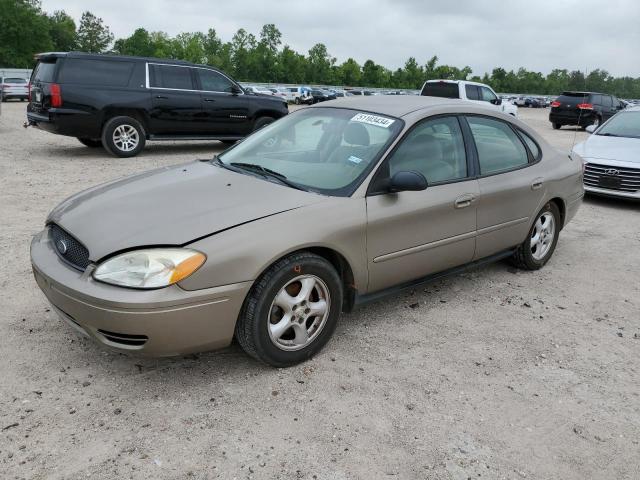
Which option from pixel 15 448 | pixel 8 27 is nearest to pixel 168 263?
pixel 15 448

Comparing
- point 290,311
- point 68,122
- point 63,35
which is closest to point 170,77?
point 68,122

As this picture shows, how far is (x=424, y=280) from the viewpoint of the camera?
3908 mm

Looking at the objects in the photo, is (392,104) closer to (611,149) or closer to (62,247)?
(62,247)

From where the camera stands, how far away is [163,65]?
10742mm

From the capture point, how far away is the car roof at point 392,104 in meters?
3.92

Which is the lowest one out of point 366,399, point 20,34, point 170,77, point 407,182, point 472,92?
point 366,399

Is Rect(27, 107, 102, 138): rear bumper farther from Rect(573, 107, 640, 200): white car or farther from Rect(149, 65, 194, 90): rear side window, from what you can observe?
Rect(573, 107, 640, 200): white car

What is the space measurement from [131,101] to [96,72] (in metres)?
0.77

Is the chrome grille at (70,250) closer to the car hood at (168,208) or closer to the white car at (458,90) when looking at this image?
the car hood at (168,208)

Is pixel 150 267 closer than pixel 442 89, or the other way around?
pixel 150 267

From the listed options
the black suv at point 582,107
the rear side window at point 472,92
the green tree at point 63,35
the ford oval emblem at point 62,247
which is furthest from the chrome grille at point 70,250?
the green tree at point 63,35

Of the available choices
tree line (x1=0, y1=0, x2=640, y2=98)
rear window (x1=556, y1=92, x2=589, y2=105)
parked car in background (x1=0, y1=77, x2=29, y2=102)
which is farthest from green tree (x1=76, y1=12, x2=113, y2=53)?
rear window (x1=556, y1=92, x2=589, y2=105)

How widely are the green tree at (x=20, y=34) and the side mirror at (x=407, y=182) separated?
3182 inches

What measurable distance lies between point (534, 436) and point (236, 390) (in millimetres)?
1551
